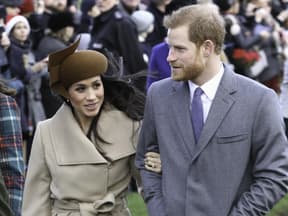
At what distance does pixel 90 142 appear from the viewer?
5.87m

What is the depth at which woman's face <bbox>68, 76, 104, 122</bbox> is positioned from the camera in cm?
577

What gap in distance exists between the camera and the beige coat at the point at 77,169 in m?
5.75

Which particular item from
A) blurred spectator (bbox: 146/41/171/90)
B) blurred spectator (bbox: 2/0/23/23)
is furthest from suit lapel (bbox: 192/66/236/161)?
blurred spectator (bbox: 2/0/23/23)

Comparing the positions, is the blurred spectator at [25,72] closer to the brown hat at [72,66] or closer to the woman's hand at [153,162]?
the brown hat at [72,66]

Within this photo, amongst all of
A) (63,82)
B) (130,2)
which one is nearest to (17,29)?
(130,2)

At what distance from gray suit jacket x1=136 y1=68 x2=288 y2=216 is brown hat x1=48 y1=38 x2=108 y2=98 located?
28.5 inches

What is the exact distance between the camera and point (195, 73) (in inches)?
204

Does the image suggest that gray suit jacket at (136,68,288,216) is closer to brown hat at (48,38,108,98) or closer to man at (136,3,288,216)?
man at (136,3,288,216)

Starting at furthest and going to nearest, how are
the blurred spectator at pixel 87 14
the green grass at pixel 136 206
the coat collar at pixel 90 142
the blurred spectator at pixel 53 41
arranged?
the blurred spectator at pixel 87 14 → the blurred spectator at pixel 53 41 → the green grass at pixel 136 206 → the coat collar at pixel 90 142

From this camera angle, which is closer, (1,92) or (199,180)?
(199,180)

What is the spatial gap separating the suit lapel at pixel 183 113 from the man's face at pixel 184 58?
0.41ft

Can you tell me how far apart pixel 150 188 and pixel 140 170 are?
153 millimetres

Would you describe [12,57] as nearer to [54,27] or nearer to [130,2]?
[54,27]

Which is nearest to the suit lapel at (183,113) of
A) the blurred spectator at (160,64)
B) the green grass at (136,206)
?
the blurred spectator at (160,64)
